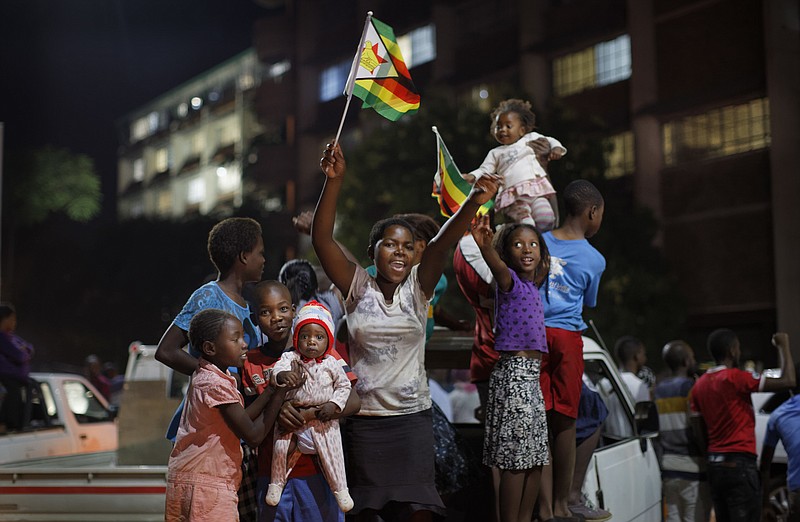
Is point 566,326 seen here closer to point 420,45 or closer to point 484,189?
point 484,189

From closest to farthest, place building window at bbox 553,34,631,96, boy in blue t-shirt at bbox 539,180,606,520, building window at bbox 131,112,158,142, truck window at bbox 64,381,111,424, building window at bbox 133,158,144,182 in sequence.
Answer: boy in blue t-shirt at bbox 539,180,606,520 < truck window at bbox 64,381,111,424 < building window at bbox 553,34,631,96 < building window at bbox 131,112,158,142 < building window at bbox 133,158,144,182

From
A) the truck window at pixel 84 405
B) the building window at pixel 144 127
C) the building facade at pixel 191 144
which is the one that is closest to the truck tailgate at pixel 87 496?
the truck window at pixel 84 405

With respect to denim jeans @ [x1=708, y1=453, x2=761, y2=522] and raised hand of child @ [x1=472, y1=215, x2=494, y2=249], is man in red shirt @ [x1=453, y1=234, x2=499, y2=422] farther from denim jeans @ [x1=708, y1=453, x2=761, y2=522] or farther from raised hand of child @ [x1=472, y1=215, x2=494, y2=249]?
denim jeans @ [x1=708, y1=453, x2=761, y2=522]

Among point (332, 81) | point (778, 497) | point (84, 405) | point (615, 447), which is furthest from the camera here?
point (332, 81)

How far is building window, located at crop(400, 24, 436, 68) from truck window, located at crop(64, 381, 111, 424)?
27068mm

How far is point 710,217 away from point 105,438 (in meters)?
21.0

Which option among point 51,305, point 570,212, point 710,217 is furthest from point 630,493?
point 51,305

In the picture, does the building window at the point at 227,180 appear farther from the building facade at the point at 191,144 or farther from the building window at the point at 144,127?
the building window at the point at 144,127

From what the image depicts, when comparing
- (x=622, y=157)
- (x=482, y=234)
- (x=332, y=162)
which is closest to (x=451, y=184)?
(x=482, y=234)

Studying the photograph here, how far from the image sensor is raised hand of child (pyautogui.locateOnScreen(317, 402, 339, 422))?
154 inches

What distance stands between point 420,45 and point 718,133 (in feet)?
45.4

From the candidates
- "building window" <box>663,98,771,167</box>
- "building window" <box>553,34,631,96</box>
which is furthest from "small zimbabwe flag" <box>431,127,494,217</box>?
"building window" <box>553,34,631,96</box>

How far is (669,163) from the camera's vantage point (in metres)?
28.7

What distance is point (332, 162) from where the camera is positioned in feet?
13.5
